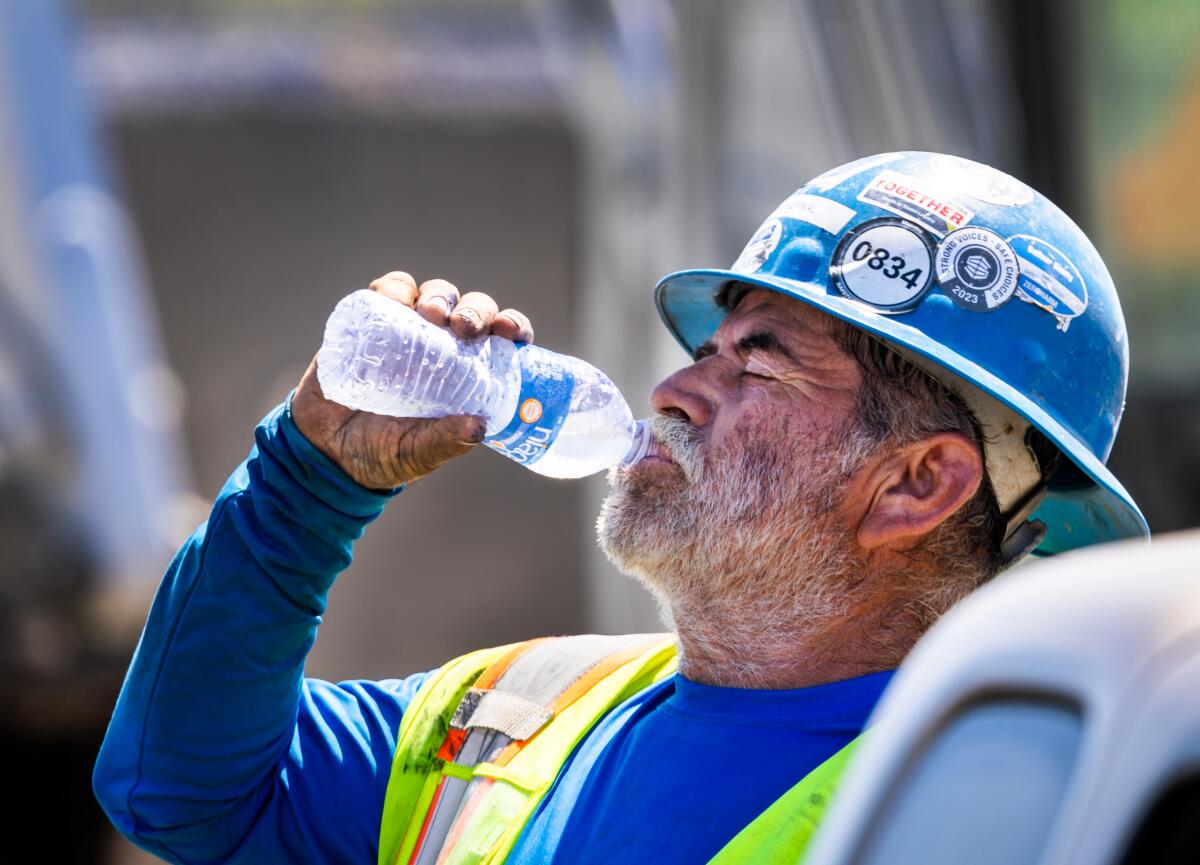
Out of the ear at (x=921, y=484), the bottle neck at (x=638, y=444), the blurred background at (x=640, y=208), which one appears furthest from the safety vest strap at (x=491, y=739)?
the blurred background at (x=640, y=208)

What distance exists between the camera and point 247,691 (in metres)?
2.14

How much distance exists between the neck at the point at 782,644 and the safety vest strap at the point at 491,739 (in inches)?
6.5

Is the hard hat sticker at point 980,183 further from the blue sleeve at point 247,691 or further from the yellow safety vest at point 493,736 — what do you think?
the blue sleeve at point 247,691

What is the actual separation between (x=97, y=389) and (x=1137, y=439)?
4934 millimetres

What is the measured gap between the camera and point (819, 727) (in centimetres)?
206

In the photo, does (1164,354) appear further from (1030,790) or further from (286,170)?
(286,170)

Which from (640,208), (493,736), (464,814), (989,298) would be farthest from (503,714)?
(640,208)

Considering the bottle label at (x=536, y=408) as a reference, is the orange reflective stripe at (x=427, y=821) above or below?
below

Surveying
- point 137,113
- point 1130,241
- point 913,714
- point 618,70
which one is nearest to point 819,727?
point 913,714

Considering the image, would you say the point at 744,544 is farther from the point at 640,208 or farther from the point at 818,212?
the point at 640,208

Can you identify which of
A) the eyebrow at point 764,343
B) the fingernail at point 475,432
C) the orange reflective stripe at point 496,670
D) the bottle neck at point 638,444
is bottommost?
the orange reflective stripe at point 496,670

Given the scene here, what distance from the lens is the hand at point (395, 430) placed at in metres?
2.16

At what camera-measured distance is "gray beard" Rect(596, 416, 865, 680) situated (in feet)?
7.20

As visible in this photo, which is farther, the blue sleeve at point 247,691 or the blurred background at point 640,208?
the blurred background at point 640,208
